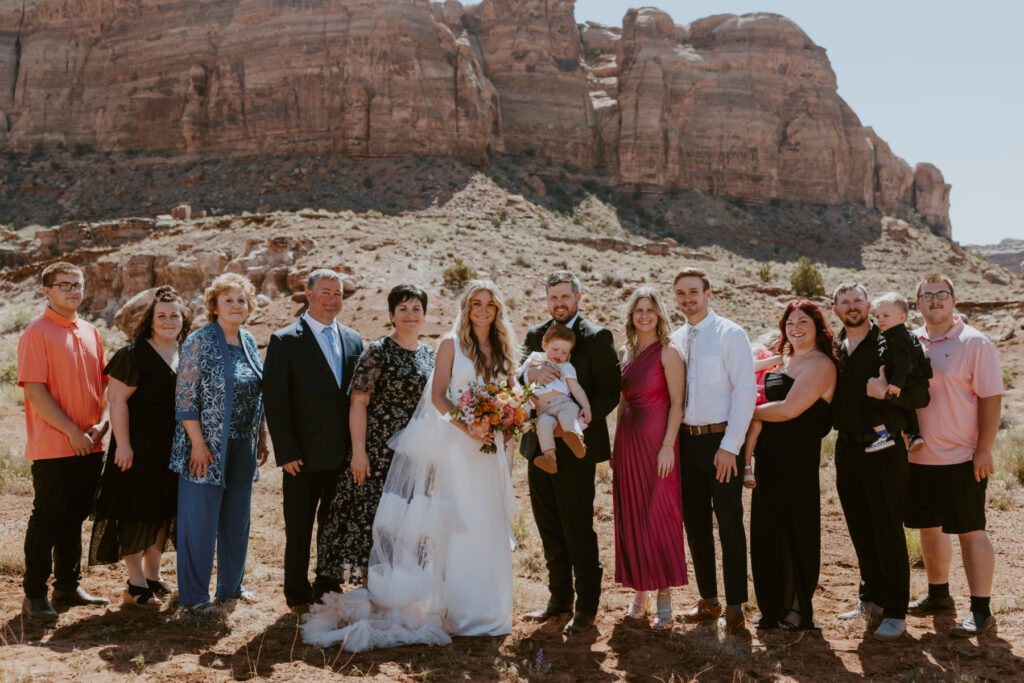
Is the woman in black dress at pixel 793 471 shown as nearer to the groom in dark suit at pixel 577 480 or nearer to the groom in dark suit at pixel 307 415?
the groom in dark suit at pixel 577 480

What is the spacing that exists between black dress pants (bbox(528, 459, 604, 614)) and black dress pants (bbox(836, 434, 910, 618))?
6.03 feet

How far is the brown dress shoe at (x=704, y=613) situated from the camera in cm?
541

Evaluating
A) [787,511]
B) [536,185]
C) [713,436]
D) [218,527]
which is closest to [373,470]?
[218,527]

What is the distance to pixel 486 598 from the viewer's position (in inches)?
198

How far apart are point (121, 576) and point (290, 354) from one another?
112 inches

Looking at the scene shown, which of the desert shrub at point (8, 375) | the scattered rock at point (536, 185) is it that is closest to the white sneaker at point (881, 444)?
the desert shrub at point (8, 375)

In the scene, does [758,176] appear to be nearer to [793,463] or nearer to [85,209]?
[85,209]

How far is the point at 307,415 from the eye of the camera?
5.29 metres

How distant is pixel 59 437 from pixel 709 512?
476 centimetres

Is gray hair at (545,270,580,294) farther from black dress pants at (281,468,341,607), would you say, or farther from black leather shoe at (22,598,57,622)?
black leather shoe at (22,598,57,622)

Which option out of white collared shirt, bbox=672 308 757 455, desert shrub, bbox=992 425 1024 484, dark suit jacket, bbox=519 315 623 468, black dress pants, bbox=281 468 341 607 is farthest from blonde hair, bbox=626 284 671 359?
desert shrub, bbox=992 425 1024 484

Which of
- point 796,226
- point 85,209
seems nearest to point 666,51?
point 796,226

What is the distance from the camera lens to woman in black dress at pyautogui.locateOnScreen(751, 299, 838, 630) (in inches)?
202

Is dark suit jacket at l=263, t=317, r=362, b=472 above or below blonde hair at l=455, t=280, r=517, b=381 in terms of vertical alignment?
below
